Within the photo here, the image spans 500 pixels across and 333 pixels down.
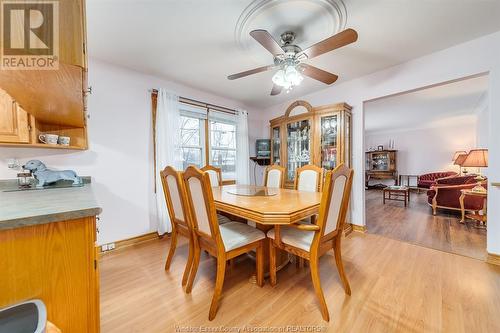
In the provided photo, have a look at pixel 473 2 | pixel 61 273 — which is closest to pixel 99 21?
pixel 61 273

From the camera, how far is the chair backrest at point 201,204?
1303mm

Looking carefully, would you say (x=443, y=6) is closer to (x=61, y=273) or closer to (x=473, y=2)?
(x=473, y=2)

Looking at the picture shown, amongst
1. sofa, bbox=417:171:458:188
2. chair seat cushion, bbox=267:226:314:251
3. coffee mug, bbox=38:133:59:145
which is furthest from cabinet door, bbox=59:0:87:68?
sofa, bbox=417:171:458:188

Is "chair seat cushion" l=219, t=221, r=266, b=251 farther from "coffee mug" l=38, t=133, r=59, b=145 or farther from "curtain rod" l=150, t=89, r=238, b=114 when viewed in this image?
"curtain rod" l=150, t=89, r=238, b=114

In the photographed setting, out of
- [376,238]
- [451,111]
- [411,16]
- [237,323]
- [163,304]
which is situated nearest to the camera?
[237,323]

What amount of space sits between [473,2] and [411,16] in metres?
0.40

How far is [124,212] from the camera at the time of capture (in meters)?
2.48

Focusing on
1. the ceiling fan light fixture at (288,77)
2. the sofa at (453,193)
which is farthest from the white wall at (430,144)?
the ceiling fan light fixture at (288,77)

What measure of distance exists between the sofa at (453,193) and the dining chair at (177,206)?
439cm

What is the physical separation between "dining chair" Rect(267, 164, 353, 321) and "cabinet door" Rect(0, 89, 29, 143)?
222cm

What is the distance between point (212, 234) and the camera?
1360 mm

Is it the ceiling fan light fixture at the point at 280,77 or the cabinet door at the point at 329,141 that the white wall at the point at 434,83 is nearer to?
the cabinet door at the point at 329,141

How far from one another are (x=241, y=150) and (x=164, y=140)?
4.61 ft

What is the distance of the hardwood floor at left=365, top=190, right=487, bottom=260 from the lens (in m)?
2.33
